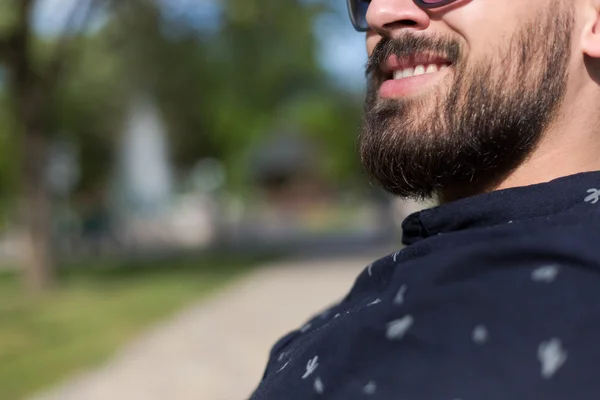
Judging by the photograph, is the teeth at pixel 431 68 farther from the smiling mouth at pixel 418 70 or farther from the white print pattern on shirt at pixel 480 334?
the white print pattern on shirt at pixel 480 334

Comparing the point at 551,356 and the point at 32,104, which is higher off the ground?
the point at 32,104

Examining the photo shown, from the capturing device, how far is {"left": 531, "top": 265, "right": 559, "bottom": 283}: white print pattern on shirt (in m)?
1.05

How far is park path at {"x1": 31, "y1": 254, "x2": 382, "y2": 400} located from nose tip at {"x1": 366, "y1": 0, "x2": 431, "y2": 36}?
13.5ft

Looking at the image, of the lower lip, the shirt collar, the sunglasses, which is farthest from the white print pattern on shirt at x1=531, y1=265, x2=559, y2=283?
the sunglasses

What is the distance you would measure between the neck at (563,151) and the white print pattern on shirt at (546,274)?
32cm

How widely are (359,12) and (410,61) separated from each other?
424 mm

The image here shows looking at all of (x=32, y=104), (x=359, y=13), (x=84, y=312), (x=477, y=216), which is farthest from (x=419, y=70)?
(x=32, y=104)

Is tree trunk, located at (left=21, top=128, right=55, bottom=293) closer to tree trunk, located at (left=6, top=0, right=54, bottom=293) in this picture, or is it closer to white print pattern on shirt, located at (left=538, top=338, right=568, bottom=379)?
tree trunk, located at (left=6, top=0, right=54, bottom=293)

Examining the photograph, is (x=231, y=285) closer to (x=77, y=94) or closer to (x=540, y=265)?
(x=540, y=265)

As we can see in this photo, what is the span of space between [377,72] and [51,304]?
906cm

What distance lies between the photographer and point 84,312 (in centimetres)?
898

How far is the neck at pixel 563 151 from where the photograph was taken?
135 cm

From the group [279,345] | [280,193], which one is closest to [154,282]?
[279,345]

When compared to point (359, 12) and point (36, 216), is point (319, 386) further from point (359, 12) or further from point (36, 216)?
point (36, 216)
